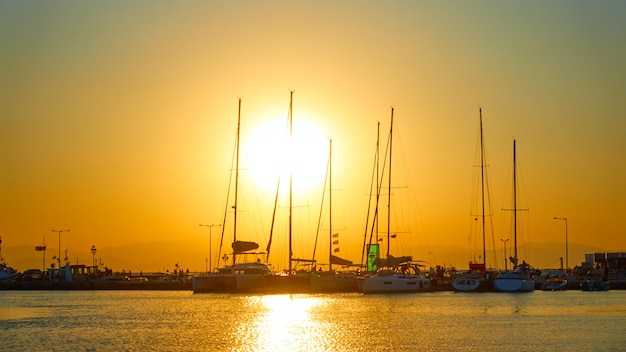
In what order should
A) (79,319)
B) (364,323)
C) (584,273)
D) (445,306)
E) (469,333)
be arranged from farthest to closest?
(584,273)
(445,306)
(79,319)
(364,323)
(469,333)

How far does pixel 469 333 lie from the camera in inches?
2623

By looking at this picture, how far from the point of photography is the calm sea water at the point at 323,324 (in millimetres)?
60438

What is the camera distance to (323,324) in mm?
74125

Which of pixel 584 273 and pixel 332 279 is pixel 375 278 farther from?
pixel 584 273

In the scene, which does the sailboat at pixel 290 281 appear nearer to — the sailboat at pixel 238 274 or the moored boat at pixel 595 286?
the sailboat at pixel 238 274

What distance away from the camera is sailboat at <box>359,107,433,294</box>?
11231 centimetres

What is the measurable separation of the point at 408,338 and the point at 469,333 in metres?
5.48

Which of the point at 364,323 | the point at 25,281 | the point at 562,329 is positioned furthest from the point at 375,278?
the point at 25,281

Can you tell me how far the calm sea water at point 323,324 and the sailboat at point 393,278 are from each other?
159 inches

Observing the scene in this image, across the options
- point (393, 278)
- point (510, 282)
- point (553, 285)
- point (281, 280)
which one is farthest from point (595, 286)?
point (281, 280)

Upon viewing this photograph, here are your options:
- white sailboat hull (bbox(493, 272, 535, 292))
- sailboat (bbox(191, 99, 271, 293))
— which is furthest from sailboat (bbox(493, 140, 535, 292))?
sailboat (bbox(191, 99, 271, 293))

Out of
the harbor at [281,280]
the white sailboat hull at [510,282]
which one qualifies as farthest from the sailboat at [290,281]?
the white sailboat hull at [510,282]

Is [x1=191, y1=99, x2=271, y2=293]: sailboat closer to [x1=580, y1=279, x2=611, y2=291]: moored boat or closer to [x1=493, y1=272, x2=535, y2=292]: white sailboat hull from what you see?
[x1=493, y1=272, x2=535, y2=292]: white sailboat hull

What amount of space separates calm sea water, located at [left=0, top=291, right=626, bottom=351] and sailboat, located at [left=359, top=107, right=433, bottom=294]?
4.04 meters
